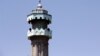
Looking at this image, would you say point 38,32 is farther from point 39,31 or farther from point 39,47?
point 39,47

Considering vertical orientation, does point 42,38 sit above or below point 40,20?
below

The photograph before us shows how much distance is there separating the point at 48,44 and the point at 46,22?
3.46m

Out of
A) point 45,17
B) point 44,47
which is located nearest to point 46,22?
point 45,17

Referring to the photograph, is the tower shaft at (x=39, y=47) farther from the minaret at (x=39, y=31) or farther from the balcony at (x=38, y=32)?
the balcony at (x=38, y=32)

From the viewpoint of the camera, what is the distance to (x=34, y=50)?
4112cm

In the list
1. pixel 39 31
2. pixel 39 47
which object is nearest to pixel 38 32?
pixel 39 31

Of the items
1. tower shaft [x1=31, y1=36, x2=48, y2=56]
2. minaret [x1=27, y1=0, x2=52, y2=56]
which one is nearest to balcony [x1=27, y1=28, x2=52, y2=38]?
minaret [x1=27, y1=0, x2=52, y2=56]

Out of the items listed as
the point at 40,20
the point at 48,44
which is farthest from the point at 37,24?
the point at 48,44

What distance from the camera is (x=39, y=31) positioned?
41.4 m

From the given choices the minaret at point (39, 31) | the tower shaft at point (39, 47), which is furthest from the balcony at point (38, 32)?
the tower shaft at point (39, 47)

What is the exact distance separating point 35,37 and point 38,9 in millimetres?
4608

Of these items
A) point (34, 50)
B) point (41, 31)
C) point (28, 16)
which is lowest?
point (34, 50)

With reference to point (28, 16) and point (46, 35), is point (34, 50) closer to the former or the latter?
point (46, 35)

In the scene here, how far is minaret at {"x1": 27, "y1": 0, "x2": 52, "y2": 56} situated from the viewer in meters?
41.2
